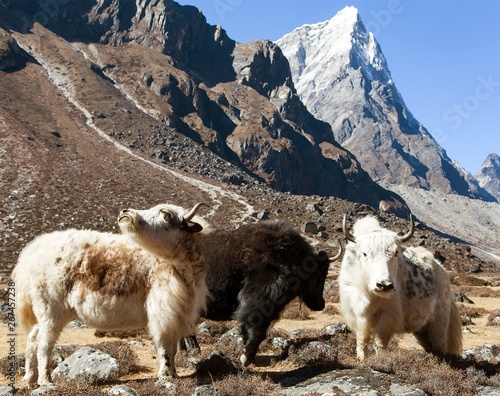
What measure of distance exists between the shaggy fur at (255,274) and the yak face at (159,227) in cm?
147

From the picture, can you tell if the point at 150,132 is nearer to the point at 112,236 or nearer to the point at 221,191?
the point at 221,191

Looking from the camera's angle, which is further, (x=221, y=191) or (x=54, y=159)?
(x=221, y=191)

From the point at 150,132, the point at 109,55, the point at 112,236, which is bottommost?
the point at 112,236

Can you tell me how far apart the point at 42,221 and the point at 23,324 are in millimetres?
44279

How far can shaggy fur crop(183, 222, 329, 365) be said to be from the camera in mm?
7500

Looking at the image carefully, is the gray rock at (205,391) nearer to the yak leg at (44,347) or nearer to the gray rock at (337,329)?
the yak leg at (44,347)

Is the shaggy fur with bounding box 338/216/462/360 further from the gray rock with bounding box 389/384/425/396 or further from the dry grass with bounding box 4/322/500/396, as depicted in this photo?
the gray rock with bounding box 389/384/425/396

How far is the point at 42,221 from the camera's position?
46719mm

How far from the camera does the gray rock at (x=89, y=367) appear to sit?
6.74 metres

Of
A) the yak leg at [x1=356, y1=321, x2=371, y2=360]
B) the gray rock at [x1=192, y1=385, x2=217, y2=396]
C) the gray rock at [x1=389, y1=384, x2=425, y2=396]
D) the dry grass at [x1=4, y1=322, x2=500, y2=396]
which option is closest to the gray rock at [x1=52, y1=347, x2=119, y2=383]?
the dry grass at [x1=4, y1=322, x2=500, y2=396]

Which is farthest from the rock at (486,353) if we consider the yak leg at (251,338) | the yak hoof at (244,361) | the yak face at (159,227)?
the yak face at (159,227)

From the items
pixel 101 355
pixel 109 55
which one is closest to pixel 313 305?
pixel 101 355

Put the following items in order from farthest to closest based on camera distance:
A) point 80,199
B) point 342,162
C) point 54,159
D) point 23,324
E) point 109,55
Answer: point 342,162 → point 109,55 → point 54,159 → point 80,199 → point 23,324

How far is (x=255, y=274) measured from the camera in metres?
7.77
